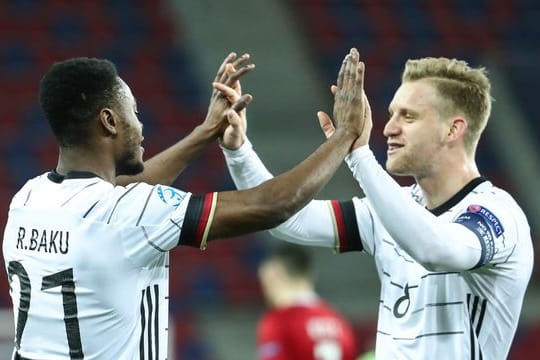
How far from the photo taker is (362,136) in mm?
3984

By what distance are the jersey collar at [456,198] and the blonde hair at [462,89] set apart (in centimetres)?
13

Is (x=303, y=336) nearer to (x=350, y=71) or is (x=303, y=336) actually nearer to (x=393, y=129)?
(x=393, y=129)

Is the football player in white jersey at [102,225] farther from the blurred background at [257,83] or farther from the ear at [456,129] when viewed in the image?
the blurred background at [257,83]

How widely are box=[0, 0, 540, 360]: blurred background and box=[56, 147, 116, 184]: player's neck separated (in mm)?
5747

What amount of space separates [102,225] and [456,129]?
4.47 feet

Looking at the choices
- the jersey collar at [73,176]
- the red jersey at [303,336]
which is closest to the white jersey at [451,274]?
the jersey collar at [73,176]

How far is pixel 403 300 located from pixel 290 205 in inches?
26.7

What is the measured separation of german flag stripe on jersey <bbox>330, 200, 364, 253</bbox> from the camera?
4434mm

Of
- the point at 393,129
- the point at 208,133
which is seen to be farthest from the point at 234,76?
the point at 393,129

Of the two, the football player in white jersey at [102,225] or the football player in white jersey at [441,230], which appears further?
the football player in white jersey at [441,230]

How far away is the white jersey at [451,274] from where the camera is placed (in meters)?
3.83

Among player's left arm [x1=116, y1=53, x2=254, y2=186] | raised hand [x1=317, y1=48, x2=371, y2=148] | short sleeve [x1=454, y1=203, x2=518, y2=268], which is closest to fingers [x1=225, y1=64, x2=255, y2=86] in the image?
player's left arm [x1=116, y1=53, x2=254, y2=186]

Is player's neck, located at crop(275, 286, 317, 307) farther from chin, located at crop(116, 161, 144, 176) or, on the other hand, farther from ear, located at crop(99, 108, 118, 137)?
ear, located at crop(99, 108, 118, 137)

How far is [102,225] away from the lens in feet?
12.1
